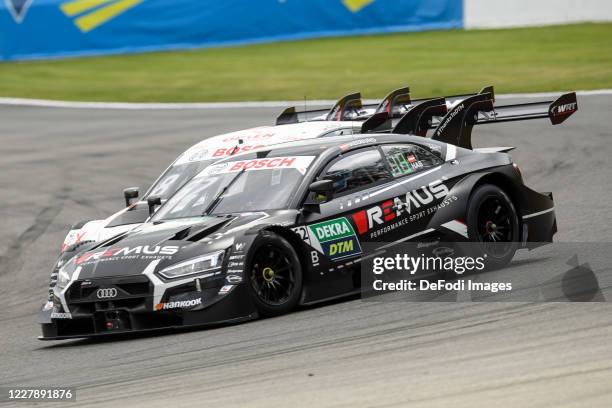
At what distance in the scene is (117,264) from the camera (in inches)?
374

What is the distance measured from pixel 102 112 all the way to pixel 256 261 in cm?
1685

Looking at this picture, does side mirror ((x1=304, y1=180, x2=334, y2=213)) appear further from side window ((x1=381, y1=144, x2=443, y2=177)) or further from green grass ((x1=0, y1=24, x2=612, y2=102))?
green grass ((x1=0, y1=24, x2=612, y2=102))

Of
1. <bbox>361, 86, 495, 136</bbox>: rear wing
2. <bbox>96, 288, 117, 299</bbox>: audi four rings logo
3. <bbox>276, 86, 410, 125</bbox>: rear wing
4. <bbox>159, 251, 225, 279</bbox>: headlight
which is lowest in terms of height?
<bbox>96, 288, 117, 299</bbox>: audi four rings logo

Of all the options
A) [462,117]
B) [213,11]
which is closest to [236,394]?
[462,117]

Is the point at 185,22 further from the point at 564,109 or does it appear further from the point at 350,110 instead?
the point at 564,109

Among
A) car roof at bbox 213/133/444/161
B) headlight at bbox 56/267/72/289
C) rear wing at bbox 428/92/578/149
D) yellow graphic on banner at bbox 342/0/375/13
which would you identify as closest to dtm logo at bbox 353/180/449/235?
car roof at bbox 213/133/444/161

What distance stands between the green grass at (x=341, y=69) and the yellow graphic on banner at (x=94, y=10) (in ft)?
3.49

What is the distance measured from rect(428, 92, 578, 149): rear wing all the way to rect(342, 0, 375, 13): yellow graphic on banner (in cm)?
2218

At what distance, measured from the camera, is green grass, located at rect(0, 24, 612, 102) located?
2673 cm

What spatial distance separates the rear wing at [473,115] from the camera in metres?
12.5

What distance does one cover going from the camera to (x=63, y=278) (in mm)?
9789

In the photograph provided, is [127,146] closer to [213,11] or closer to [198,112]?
[198,112]

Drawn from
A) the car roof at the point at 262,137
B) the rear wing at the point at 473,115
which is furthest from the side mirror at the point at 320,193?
the car roof at the point at 262,137

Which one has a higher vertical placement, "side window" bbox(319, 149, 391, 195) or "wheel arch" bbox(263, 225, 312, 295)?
"side window" bbox(319, 149, 391, 195)
